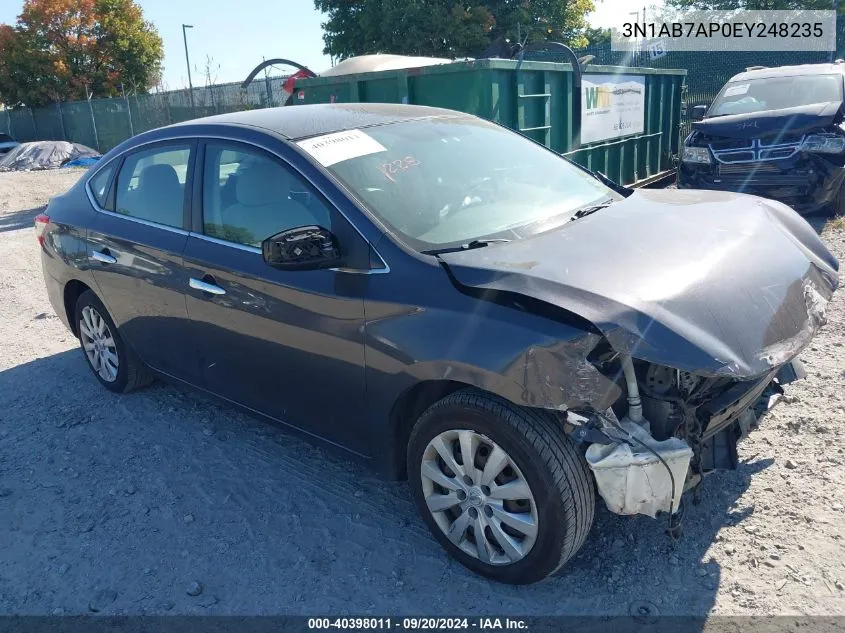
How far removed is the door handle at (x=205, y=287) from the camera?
351cm

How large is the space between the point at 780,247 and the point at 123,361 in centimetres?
390

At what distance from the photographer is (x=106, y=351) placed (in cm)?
475

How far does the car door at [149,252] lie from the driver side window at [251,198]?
20 centimetres

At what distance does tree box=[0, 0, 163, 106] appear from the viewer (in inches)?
1238

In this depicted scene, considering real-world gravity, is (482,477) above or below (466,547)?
above

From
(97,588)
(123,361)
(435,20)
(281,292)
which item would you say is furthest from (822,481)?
(435,20)

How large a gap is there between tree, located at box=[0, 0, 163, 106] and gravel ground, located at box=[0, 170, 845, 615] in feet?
108

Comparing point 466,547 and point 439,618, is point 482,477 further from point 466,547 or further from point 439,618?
point 439,618

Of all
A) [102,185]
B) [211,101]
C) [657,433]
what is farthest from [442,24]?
[657,433]

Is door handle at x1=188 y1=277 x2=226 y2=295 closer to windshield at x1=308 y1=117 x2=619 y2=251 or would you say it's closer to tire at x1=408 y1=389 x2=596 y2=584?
windshield at x1=308 y1=117 x2=619 y2=251

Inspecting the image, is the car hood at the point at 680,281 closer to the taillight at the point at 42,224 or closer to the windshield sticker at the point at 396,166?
the windshield sticker at the point at 396,166

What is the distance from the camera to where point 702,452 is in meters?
2.79

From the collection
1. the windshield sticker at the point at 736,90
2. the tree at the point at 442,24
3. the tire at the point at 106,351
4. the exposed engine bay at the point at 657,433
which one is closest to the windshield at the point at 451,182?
the exposed engine bay at the point at 657,433

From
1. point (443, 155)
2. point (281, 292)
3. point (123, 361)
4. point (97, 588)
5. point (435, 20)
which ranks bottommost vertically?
point (97, 588)
